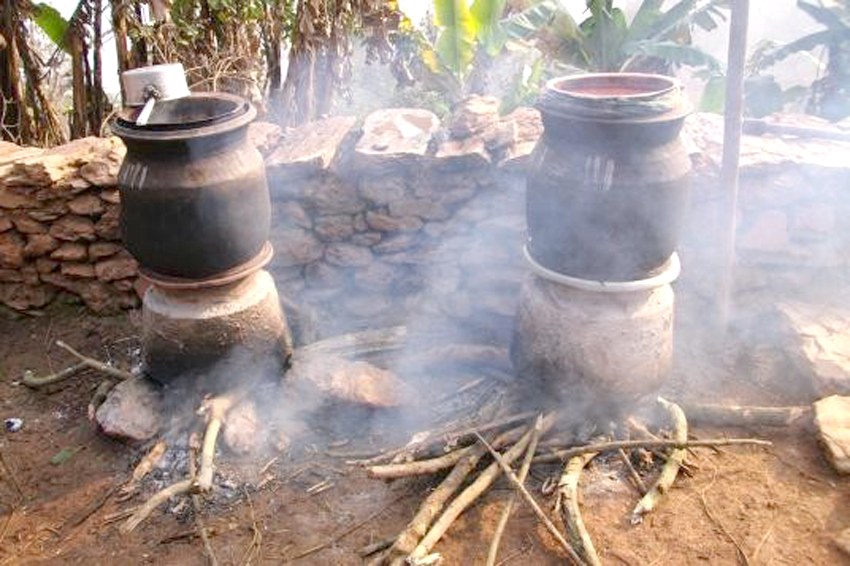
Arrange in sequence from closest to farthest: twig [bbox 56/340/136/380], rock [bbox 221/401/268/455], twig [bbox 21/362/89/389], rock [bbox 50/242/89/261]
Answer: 1. rock [bbox 221/401/268/455]
2. twig [bbox 56/340/136/380]
3. twig [bbox 21/362/89/389]
4. rock [bbox 50/242/89/261]

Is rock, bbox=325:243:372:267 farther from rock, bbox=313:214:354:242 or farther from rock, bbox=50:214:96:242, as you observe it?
rock, bbox=50:214:96:242

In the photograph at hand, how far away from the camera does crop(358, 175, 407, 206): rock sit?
4098 millimetres

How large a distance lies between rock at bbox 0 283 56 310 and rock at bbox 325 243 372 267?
6.33 ft

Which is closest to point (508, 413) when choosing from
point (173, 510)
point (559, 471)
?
point (559, 471)

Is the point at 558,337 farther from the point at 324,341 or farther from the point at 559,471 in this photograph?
the point at 324,341

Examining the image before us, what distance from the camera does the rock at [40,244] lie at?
429 cm

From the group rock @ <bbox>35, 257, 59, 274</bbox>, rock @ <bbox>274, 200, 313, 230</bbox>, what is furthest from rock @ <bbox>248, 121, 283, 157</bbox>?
rock @ <bbox>35, 257, 59, 274</bbox>

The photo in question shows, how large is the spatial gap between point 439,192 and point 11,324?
3.03 metres

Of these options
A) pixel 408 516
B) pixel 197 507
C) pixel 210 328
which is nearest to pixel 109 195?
pixel 210 328

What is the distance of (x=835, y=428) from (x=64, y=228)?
4574 millimetres

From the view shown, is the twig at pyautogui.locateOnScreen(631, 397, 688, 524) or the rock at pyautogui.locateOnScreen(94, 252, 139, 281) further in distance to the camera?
the rock at pyautogui.locateOnScreen(94, 252, 139, 281)

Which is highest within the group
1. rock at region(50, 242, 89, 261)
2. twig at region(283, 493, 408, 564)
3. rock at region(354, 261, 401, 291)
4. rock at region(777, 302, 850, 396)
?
rock at region(50, 242, 89, 261)

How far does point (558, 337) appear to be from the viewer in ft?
10.7

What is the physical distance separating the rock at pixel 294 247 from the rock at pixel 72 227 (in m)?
1.19
